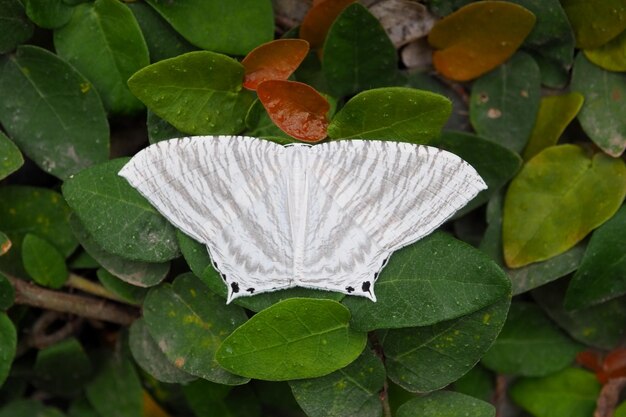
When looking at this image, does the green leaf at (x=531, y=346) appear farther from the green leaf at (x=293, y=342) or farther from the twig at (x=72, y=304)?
the twig at (x=72, y=304)

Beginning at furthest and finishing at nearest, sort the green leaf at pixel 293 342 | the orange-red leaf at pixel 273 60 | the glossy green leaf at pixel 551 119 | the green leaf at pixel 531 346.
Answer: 1. the green leaf at pixel 531 346
2. the glossy green leaf at pixel 551 119
3. the orange-red leaf at pixel 273 60
4. the green leaf at pixel 293 342

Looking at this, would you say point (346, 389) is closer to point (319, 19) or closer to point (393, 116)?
point (393, 116)

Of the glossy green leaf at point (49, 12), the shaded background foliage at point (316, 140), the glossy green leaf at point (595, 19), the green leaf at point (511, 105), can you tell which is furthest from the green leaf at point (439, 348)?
the glossy green leaf at point (49, 12)

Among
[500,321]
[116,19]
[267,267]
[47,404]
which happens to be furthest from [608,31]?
Result: [47,404]

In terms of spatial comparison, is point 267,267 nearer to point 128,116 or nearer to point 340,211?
point 340,211

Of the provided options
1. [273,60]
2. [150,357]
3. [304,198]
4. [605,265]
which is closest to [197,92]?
[273,60]

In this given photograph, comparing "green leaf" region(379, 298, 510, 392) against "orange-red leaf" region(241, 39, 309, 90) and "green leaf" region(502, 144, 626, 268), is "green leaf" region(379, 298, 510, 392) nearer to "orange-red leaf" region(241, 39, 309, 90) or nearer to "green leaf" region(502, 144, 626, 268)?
"green leaf" region(502, 144, 626, 268)
